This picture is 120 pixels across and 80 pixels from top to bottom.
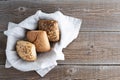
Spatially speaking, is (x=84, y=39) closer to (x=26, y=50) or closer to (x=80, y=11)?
(x=80, y=11)

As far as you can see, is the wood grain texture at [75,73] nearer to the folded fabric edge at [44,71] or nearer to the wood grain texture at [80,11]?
the folded fabric edge at [44,71]

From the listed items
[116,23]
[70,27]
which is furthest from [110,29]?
[70,27]

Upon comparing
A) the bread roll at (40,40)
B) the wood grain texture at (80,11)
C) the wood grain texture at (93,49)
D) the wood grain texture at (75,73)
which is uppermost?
the wood grain texture at (80,11)

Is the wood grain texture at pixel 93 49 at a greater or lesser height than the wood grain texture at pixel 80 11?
lesser

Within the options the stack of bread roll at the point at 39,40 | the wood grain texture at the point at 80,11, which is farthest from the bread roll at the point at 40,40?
the wood grain texture at the point at 80,11

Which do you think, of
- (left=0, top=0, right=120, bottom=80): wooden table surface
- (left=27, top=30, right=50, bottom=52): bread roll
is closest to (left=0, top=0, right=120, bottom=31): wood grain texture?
(left=0, top=0, right=120, bottom=80): wooden table surface

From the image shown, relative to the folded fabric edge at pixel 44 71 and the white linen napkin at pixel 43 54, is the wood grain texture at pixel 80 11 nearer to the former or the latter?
the white linen napkin at pixel 43 54

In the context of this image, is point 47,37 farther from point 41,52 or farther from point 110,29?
point 110,29
